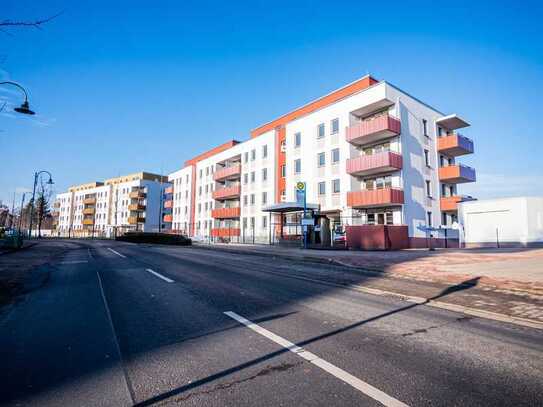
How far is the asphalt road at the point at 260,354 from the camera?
2.74 m

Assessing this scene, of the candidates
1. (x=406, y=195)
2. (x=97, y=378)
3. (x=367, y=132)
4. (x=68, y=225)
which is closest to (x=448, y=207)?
(x=406, y=195)

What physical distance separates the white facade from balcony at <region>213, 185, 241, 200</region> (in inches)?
1138

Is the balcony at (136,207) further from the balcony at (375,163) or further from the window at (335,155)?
the balcony at (375,163)

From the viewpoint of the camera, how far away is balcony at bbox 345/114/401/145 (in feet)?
91.7

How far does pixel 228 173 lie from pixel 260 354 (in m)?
46.8

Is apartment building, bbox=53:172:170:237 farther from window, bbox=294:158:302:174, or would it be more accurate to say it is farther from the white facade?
the white facade

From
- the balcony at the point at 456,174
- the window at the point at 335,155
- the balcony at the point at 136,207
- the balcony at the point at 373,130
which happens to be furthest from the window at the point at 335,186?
the balcony at the point at 136,207

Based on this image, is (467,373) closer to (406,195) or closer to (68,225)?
(406,195)

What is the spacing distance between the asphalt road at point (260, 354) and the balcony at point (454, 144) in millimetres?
31333

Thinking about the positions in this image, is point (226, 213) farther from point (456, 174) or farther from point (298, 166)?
point (456, 174)

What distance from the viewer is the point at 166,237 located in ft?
133

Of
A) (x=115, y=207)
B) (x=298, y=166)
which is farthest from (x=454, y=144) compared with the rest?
(x=115, y=207)

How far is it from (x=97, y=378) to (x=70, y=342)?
1421mm

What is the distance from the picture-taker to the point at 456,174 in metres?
31.8
